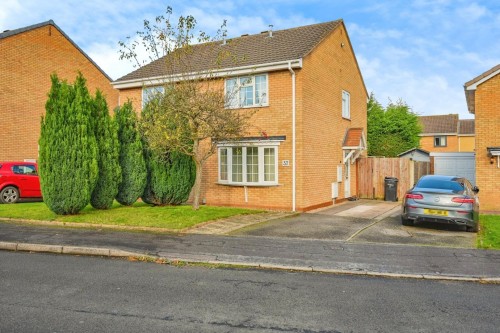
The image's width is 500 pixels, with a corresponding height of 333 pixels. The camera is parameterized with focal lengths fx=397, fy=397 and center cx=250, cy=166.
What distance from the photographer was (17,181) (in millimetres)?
16375

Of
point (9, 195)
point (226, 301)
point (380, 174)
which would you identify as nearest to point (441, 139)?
point (380, 174)

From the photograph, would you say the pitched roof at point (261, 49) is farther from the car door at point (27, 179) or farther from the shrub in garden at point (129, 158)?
the car door at point (27, 179)

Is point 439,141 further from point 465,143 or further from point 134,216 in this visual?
point 134,216

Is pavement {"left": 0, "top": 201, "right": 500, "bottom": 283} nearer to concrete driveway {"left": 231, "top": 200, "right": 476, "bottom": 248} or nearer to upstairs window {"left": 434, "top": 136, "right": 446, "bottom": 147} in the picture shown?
concrete driveway {"left": 231, "top": 200, "right": 476, "bottom": 248}

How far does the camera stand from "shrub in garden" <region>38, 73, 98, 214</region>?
11758mm

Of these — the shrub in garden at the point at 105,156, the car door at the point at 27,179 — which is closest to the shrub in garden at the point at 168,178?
the shrub in garden at the point at 105,156

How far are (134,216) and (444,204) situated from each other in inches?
343

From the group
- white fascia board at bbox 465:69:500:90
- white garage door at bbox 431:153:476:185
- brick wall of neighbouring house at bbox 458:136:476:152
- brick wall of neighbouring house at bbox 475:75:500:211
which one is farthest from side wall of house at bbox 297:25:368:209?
brick wall of neighbouring house at bbox 458:136:476:152

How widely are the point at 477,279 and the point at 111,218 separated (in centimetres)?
931

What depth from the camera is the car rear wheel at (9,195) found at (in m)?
16.0

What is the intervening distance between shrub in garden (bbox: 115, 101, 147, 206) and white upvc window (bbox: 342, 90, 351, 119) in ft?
32.0

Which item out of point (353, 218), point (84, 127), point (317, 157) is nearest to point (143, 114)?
point (84, 127)

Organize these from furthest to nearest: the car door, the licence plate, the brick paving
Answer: the car door < the licence plate < the brick paving

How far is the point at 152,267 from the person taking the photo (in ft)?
23.0
